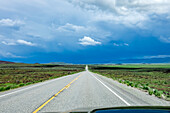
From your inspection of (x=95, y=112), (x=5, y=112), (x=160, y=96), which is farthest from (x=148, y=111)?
(x=160, y=96)

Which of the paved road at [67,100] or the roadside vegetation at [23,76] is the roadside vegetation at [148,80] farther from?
the roadside vegetation at [23,76]

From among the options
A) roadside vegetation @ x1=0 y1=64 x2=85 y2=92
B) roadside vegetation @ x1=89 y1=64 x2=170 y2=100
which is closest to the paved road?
roadside vegetation @ x1=89 y1=64 x2=170 y2=100

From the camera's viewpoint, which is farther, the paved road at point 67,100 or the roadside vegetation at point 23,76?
the roadside vegetation at point 23,76

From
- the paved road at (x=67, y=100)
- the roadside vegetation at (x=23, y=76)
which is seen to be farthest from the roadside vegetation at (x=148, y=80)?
the roadside vegetation at (x=23, y=76)

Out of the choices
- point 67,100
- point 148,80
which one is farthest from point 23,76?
point 67,100

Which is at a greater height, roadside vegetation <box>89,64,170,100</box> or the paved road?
the paved road

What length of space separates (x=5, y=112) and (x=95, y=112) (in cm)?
411

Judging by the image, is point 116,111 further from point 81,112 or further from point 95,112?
point 81,112

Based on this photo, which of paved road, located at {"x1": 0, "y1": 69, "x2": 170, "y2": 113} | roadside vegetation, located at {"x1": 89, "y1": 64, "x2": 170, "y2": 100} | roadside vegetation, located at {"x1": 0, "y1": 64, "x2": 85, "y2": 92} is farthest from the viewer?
roadside vegetation, located at {"x1": 0, "y1": 64, "x2": 85, "y2": 92}

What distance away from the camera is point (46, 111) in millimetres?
5457

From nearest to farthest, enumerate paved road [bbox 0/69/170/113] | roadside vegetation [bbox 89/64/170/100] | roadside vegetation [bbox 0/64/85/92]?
paved road [bbox 0/69/170/113], roadside vegetation [bbox 89/64/170/100], roadside vegetation [bbox 0/64/85/92]

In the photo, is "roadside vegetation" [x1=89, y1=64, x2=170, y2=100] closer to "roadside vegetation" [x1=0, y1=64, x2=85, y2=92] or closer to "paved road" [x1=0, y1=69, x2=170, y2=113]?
"paved road" [x1=0, y1=69, x2=170, y2=113]

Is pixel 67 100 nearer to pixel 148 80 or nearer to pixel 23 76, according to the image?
pixel 148 80

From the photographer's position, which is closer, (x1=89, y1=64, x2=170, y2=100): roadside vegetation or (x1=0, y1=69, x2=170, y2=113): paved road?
(x1=0, y1=69, x2=170, y2=113): paved road
